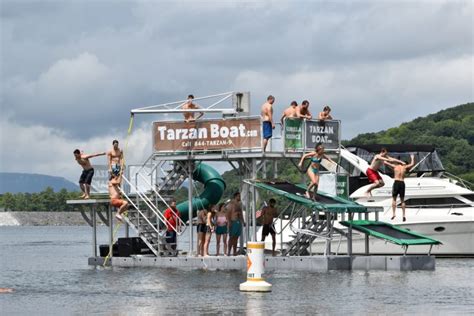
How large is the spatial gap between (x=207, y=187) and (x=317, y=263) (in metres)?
7.54

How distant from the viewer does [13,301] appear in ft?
101

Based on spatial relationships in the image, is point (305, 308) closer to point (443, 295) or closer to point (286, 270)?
point (443, 295)

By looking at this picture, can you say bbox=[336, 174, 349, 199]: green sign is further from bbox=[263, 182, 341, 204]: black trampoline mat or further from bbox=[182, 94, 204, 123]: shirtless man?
bbox=[182, 94, 204, 123]: shirtless man

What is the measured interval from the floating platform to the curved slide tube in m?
4.42

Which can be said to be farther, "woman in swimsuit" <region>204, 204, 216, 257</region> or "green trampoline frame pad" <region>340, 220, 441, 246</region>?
"woman in swimsuit" <region>204, 204, 216, 257</region>

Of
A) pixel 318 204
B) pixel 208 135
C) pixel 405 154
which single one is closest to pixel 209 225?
pixel 208 135

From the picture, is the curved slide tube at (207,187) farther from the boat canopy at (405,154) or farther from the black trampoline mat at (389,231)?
the boat canopy at (405,154)

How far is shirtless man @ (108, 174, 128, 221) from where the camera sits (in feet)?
136

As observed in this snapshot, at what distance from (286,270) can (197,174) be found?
259 inches

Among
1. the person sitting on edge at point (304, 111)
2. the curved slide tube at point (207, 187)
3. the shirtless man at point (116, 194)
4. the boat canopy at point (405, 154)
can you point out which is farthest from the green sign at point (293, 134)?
the boat canopy at point (405, 154)

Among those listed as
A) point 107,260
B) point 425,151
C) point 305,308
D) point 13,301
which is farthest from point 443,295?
point 425,151

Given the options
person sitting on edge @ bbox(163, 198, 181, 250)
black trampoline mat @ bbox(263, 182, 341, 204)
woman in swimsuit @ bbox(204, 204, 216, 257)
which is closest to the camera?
black trampoline mat @ bbox(263, 182, 341, 204)

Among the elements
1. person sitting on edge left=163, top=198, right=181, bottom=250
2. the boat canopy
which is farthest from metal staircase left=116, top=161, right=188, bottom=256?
the boat canopy

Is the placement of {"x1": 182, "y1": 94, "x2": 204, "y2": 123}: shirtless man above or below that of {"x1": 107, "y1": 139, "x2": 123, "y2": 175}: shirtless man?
above
